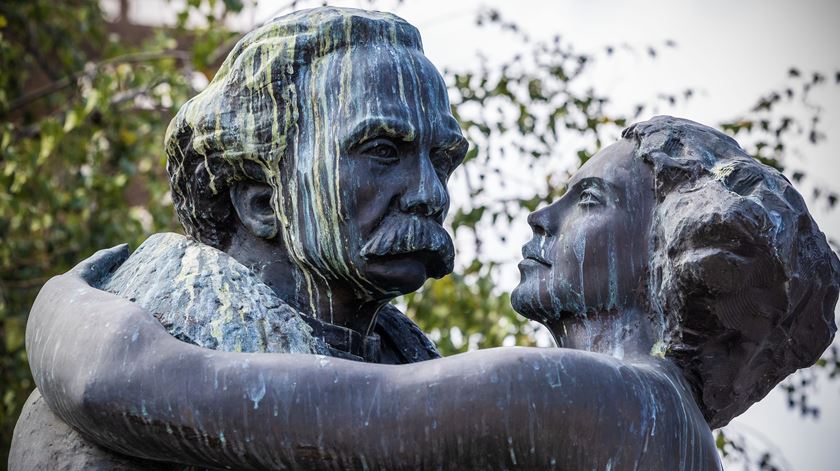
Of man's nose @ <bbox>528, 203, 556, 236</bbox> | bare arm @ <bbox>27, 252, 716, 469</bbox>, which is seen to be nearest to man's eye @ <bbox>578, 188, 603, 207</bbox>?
man's nose @ <bbox>528, 203, 556, 236</bbox>

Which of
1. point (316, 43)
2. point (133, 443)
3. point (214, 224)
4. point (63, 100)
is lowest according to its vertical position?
point (63, 100)

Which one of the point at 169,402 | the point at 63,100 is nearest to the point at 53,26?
the point at 63,100

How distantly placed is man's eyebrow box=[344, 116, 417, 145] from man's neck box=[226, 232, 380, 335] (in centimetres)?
49

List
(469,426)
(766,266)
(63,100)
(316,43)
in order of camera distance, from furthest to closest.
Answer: (63,100) → (316,43) → (766,266) → (469,426)

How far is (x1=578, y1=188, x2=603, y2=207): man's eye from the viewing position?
4.99m

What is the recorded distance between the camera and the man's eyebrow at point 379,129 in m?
4.71

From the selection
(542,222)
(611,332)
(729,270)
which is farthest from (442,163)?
(729,270)

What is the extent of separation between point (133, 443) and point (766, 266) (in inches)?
78.3

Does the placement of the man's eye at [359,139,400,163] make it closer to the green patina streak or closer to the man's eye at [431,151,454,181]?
the green patina streak

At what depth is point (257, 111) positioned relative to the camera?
16.1 feet

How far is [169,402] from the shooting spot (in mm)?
4238

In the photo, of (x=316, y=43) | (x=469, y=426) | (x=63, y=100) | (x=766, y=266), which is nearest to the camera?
(x=469, y=426)

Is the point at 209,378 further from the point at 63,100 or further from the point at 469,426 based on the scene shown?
the point at 63,100

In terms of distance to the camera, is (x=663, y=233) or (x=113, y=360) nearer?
(x=113, y=360)
